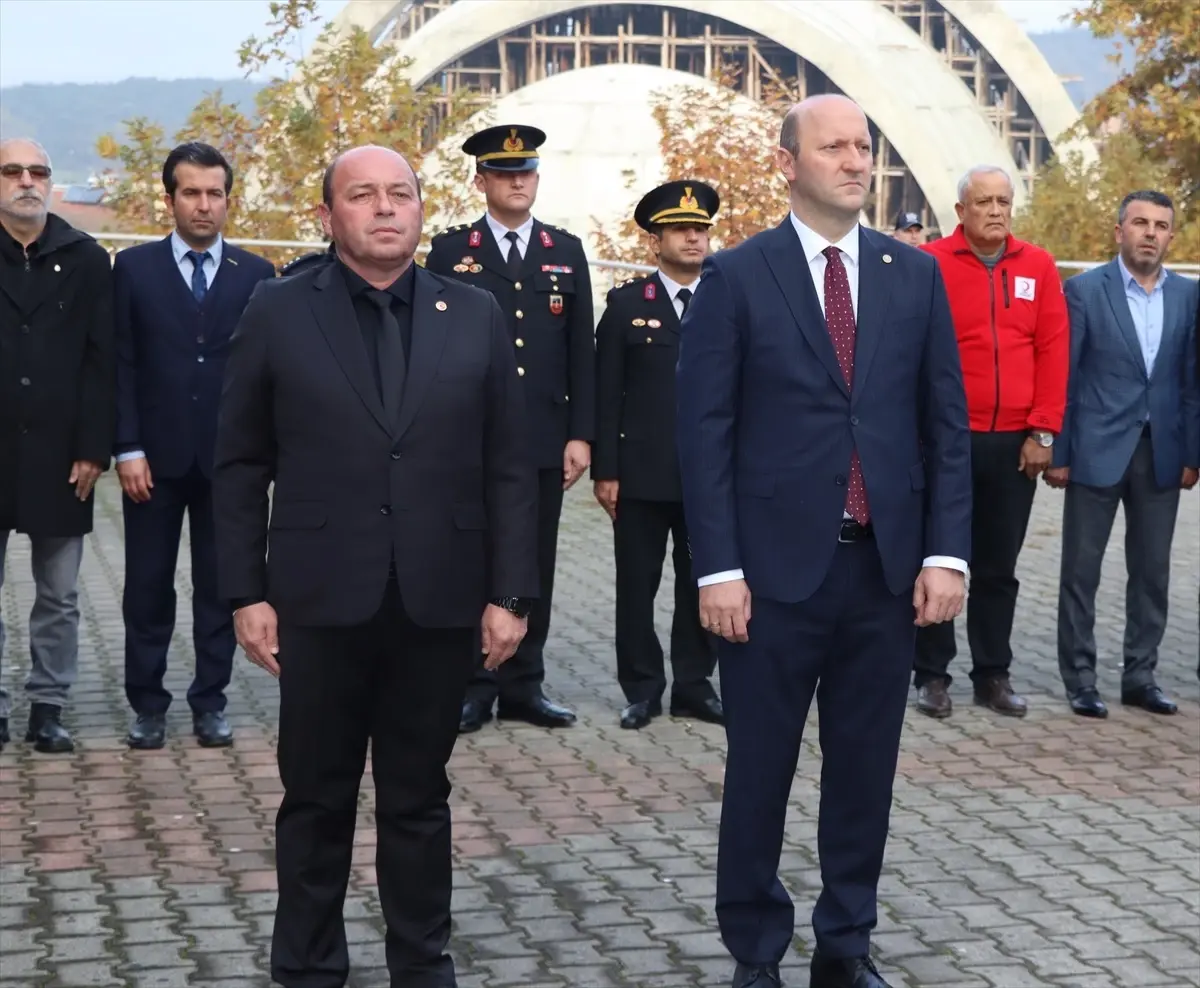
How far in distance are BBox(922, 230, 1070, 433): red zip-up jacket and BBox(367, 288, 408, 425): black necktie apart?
12.9 ft

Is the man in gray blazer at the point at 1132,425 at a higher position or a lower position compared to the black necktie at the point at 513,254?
lower

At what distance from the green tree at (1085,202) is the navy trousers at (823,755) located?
37065mm

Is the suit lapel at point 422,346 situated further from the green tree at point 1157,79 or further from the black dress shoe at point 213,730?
the green tree at point 1157,79

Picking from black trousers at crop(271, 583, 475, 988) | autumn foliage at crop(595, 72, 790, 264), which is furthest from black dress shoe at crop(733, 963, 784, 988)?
autumn foliage at crop(595, 72, 790, 264)

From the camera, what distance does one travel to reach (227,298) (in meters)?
7.73

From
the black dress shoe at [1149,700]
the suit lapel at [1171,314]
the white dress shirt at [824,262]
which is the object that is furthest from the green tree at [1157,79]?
the white dress shirt at [824,262]

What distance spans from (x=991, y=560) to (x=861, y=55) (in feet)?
232

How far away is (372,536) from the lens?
4.81m

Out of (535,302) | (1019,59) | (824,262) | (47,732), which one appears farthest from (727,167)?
(1019,59)

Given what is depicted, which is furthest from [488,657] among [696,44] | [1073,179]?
[696,44]

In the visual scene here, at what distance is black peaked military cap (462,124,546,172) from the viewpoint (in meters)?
8.08

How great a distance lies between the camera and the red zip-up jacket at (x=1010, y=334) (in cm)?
830

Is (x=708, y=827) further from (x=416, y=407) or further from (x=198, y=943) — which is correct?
(x=416, y=407)

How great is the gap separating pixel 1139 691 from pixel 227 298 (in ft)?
13.9
